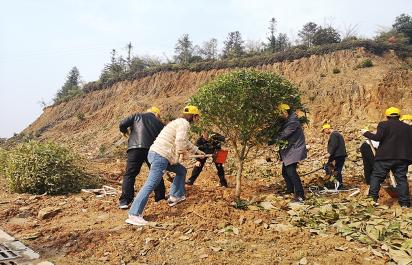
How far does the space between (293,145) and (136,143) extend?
2.62 m

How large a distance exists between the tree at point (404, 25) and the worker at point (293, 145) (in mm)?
26568

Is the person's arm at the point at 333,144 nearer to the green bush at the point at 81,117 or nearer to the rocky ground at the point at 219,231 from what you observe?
the rocky ground at the point at 219,231

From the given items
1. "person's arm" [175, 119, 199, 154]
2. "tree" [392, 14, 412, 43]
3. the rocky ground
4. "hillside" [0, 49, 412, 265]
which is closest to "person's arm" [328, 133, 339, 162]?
"hillside" [0, 49, 412, 265]

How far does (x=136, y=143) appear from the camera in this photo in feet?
20.3

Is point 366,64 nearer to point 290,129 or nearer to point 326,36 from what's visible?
point 326,36

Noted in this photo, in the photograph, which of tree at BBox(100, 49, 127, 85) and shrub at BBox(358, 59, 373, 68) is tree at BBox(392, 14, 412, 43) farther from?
tree at BBox(100, 49, 127, 85)

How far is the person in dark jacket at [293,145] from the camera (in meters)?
6.50

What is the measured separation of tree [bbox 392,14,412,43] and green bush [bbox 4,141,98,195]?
27.9 meters

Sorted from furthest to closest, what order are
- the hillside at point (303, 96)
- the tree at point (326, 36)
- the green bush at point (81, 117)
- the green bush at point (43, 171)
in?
the green bush at point (81, 117) < the tree at point (326, 36) < the hillside at point (303, 96) < the green bush at point (43, 171)

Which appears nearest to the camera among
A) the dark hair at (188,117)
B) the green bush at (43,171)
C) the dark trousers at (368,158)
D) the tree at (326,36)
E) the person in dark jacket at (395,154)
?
the dark hair at (188,117)

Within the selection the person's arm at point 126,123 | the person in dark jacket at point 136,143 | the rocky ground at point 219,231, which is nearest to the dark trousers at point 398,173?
the rocky ground at point 219,231

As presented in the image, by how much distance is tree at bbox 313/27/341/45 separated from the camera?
28.5 meters

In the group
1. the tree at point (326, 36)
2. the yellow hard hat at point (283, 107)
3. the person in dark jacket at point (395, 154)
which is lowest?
the person in dark jacket at point (395, 154)

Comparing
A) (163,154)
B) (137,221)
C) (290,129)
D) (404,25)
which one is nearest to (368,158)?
(290,129)
